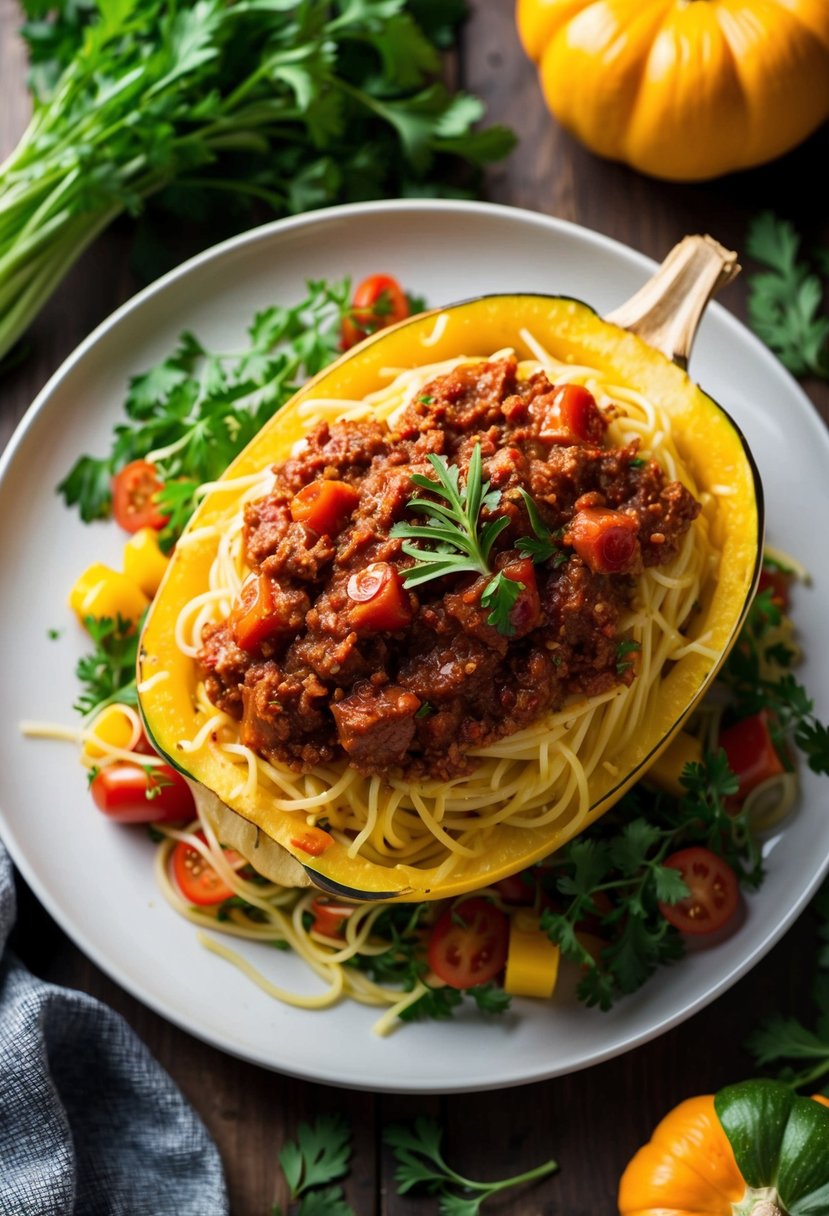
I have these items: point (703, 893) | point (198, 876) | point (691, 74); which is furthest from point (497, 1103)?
point (691, 74)

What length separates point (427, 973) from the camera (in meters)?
4.03

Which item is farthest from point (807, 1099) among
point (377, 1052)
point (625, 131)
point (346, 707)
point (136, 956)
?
point (625, 131)

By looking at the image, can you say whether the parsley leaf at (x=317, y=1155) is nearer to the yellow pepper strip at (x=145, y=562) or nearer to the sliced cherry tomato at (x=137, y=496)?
the yellow pepper strip at (x=145, y=562)

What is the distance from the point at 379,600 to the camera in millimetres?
3424

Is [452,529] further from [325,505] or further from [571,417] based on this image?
[571,417]

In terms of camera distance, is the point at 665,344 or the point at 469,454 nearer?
the point at 469,454

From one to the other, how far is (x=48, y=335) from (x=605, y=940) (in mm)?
3152

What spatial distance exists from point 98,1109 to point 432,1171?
43.7 inches

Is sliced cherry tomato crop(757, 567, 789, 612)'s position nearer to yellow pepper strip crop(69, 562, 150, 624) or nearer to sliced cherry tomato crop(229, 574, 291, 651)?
sliced cherry tomato crop(229, 574, 291, 651)

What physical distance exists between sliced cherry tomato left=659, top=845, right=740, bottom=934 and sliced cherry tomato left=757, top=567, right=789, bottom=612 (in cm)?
90

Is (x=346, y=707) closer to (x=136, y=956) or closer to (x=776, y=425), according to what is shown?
(x=136, y=956)

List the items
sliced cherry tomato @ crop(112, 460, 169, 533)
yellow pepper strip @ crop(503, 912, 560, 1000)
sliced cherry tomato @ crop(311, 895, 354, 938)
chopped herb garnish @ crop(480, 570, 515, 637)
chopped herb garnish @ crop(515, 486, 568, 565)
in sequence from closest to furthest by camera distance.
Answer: chopped herb garnish @ crop(480, 570, 515, 637) → chopped herb garnish @ crop(515, 486, 568, 565) → yellow pepper strip @ crop(503, 912, 560, 1000) → sliced cherry tomato @ crop(311, 895, 354, 938) → sliced cherry tomato @ crop(112, 460, 169, 533)

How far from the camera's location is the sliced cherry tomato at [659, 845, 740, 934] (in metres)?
3.98

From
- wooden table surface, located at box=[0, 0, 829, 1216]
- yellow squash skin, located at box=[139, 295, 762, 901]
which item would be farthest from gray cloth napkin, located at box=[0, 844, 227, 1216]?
yellow squash skin, located at box=[139, 295, 762, 901]
